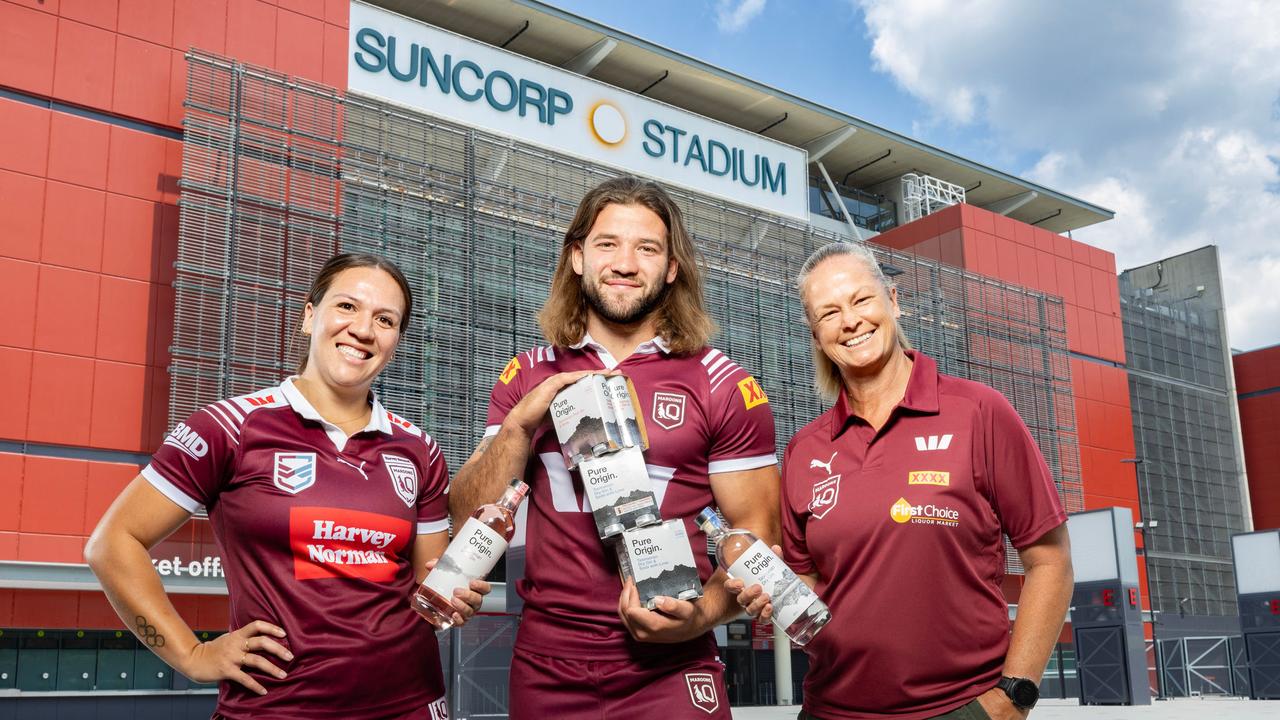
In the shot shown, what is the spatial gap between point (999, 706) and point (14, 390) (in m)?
21.8

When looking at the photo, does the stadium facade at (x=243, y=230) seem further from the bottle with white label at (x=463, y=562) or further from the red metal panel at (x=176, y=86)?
the bottle with white label at (x=463, y=562)

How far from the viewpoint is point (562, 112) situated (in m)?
29.3

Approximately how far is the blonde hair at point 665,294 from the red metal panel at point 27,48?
71.5 ft

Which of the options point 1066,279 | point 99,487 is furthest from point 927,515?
point 1066,279

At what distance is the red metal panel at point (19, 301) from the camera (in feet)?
68.3

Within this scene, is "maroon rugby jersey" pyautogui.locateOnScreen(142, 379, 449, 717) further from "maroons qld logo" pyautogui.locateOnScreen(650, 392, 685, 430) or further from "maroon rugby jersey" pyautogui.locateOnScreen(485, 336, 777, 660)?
"maroons qld logo" pyautogui.locateOnScreen(650, 392, 685, 430)

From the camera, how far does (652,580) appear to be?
2725mm

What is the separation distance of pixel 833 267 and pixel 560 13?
98.4 ft

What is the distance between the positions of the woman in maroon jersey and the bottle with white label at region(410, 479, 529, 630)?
4 cm

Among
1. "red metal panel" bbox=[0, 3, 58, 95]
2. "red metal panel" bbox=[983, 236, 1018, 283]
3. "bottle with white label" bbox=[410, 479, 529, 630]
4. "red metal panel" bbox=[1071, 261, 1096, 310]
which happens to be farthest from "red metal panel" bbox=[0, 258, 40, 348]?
"red metal panel" bbox=[1071, 261, 1096, 310]

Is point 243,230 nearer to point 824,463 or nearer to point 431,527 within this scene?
point 431,527

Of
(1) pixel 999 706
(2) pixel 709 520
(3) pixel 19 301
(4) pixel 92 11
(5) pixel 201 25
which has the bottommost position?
(1) pixel 999 706

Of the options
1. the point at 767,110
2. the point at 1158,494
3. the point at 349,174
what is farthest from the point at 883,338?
the point at 1158,494

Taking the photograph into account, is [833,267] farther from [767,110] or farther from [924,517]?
[767,110]
